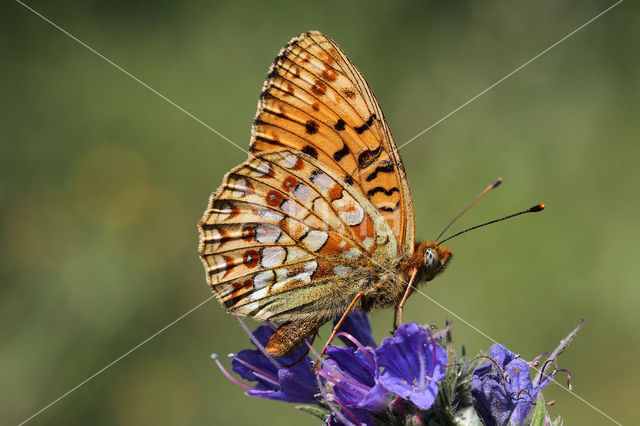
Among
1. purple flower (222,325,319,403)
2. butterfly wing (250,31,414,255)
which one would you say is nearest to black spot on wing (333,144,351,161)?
butterfly wing (250,31,414,255)

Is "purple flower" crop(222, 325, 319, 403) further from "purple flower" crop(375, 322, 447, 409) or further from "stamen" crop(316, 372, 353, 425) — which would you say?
"purple flower" crop(375, 322, 447, 409)

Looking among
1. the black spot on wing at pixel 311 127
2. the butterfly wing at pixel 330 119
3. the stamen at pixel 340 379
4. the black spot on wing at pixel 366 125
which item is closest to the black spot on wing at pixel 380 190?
the butterfly wing at pixel 330 119

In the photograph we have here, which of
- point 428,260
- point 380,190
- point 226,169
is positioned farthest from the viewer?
point 226,169

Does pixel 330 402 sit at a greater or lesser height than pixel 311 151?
lesser

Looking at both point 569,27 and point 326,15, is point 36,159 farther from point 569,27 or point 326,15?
point 569,27

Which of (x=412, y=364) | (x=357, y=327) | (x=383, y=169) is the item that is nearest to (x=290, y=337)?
(x=357, y=327)

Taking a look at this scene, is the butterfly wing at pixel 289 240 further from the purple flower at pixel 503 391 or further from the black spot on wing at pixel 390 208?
the purple flower at pixel 503 391

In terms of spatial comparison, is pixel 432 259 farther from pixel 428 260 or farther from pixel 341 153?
pixel 341 153
